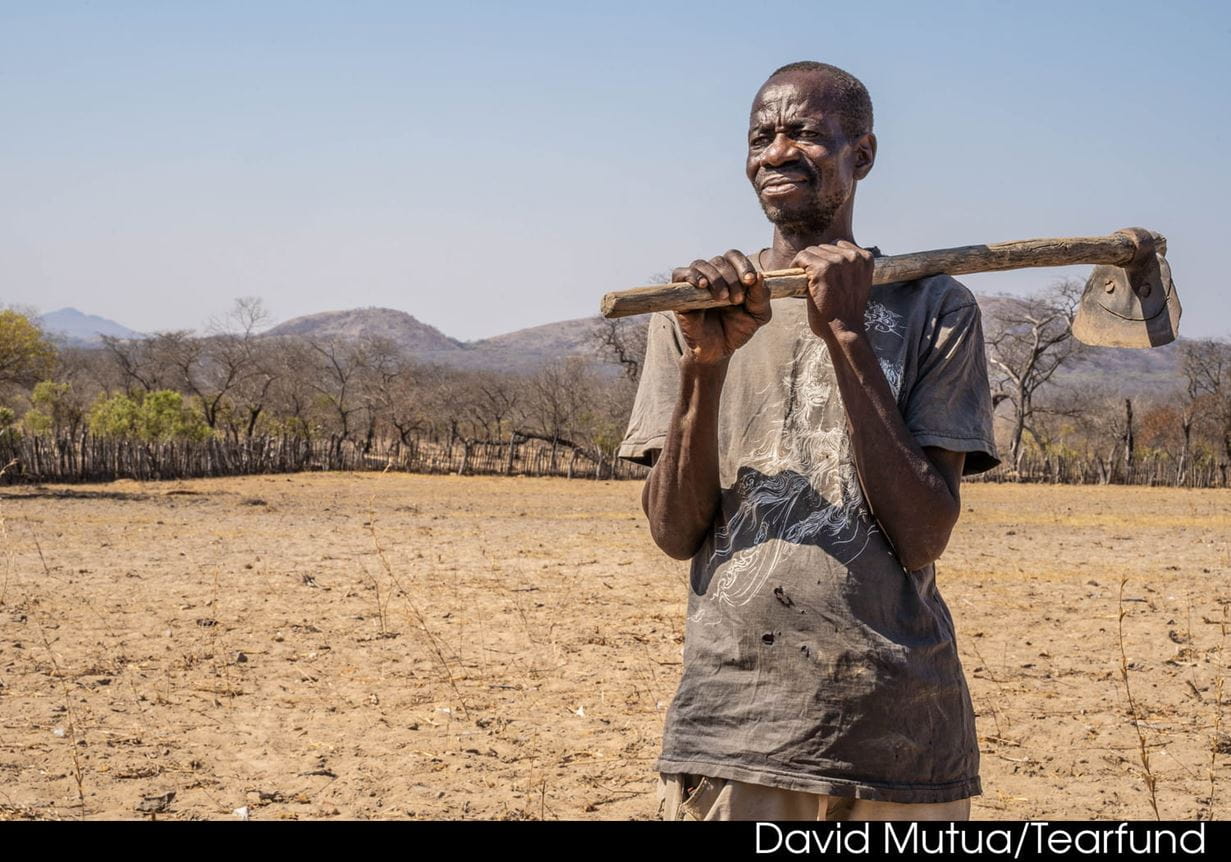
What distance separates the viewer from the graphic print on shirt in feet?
5.81

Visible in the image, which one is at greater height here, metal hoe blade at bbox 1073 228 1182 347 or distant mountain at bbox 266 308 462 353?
distant mountain at bbox 266 308 462 353

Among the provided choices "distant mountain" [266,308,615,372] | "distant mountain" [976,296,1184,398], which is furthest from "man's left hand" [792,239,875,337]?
"distant mountain" [266,308,615,372]

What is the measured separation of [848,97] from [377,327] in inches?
7147

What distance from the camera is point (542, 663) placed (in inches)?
281

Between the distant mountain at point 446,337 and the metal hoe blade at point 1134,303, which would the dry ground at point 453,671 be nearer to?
the metal hoe blade at point 1134,303

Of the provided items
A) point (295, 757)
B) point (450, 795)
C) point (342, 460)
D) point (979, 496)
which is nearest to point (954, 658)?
point (450, 795)

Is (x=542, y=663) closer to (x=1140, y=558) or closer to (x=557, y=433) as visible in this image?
(x=1140, y=558)

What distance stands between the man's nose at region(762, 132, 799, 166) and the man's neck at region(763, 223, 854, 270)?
0.12 metres

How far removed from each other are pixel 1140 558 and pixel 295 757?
33.2 ft

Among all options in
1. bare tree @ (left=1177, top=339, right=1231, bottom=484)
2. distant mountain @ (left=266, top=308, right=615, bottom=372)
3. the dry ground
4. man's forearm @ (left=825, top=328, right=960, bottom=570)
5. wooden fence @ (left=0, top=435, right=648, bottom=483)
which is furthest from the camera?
distant mountain @ (left=266, top=308, right=615, bottom=372)

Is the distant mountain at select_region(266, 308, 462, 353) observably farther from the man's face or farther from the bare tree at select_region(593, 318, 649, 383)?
the man's face

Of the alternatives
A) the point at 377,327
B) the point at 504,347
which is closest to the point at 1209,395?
the point at 504,347

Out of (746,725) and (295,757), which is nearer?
(746,725)

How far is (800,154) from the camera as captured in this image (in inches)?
74.9
